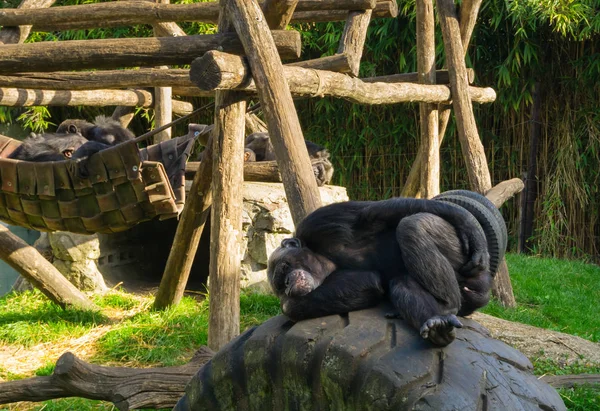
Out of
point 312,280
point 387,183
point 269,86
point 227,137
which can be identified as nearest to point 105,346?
point 227,137

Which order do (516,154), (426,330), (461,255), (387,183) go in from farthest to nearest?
(387,183), (516,154), (461,255), (426,330)

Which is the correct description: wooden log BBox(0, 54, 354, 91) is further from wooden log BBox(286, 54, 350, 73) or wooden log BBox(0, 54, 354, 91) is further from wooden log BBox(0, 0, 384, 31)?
wooden log BBox(0, 0, 384, 31)

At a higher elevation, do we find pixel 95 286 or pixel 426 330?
pixel 426 330

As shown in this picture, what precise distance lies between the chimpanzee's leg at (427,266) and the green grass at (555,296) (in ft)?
11.0

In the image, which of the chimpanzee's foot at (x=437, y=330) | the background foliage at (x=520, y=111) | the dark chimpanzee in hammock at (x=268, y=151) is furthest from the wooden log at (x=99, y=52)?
the background foliage at (x=520, y=111)

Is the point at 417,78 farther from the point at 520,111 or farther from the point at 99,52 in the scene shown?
the point at 99,52

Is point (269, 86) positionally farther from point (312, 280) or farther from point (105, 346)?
point (105, 346)

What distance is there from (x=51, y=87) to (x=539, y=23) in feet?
23.5

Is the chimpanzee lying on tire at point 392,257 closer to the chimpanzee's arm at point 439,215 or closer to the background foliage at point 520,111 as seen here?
the chimpanzee's arm at point 439,215

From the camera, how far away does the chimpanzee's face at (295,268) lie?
2594 millimetres

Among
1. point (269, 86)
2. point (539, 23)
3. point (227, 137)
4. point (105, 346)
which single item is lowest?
point (105, 346)

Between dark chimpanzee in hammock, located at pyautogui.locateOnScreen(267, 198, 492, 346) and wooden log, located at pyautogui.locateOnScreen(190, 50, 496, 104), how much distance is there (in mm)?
1219

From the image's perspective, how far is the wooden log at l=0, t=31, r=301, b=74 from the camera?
12.9 ft

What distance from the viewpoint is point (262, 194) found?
6.85 metres
